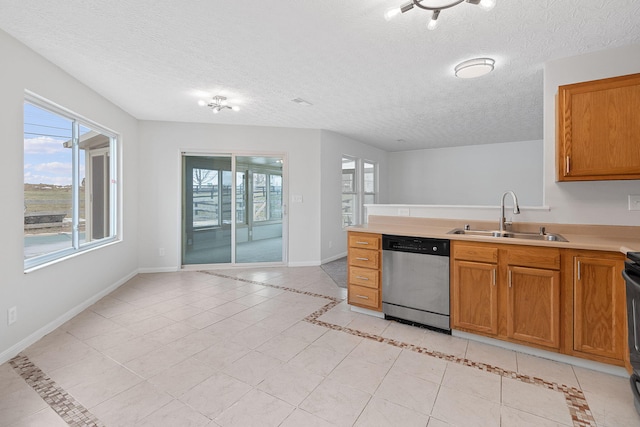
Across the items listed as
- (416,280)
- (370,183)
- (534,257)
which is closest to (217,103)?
(416,280)

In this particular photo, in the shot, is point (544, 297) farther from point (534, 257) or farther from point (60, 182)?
point (60, 182)

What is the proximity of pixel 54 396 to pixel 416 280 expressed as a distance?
8.89 feet

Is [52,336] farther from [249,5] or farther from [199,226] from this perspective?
[249,5]

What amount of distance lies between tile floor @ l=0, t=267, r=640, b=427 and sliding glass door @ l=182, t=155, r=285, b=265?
2.07m

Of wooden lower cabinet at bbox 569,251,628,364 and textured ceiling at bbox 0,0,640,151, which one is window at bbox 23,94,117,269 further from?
wooden lower cabinet at bbox 569,251,628,364

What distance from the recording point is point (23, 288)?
241 cm

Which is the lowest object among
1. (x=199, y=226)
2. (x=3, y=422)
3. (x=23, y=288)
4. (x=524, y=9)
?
(x=3, y=422)

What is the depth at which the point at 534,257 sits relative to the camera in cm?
220

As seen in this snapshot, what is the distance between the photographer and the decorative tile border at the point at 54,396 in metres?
1.61

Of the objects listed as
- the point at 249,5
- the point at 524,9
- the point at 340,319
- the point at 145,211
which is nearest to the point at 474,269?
the point at 340,319

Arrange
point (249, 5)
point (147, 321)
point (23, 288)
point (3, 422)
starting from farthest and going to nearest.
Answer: point (147, 321) < point (23, 288) < point (249, 5) < point (3, 422)

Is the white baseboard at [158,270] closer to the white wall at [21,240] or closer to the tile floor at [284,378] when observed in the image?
the white wall at [21,240]

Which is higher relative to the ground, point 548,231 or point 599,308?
point 548,231

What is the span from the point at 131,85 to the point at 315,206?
3.13 metres
